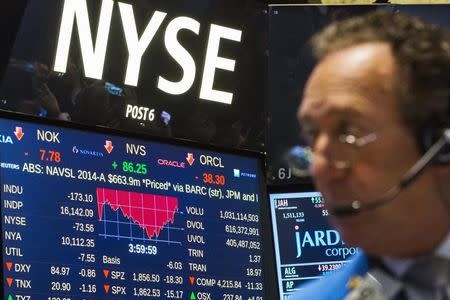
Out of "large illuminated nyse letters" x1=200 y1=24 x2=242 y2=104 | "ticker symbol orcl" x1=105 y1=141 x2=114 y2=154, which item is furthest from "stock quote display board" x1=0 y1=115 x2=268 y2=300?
"large illuminated nyse letters" x1=200 y1=24 x2=242 y2=104

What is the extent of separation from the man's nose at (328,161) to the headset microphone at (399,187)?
44 millimetres

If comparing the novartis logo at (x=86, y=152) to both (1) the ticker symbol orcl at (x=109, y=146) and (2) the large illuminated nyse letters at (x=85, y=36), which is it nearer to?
(1) the ticker symbol orcl at (x=109, y=146)

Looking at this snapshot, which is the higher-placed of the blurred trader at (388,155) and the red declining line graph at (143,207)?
the red declining line graph at (143,207)

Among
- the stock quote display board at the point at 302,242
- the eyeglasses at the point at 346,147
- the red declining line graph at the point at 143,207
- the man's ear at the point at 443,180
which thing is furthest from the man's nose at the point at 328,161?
the stock quote display board at the point at 302,242

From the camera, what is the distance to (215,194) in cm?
425

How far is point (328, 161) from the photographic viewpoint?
4.82 feet

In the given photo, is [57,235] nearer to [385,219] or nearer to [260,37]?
[260,37]

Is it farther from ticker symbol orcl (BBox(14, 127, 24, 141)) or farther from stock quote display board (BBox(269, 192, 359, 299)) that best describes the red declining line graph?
stock quote display board (BBox(269, 192, 359, 299))

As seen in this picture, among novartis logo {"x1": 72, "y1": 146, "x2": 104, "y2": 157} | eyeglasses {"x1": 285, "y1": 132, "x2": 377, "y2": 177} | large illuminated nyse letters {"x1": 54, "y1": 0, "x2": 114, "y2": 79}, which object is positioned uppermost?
large illuminated nyse letters {"x1": 54, "y1": 0, "x2": 114, "y2": 79}

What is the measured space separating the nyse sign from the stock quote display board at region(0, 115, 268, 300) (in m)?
0.24

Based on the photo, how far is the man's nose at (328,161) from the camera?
146cm

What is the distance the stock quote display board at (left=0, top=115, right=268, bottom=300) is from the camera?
12.2 ft

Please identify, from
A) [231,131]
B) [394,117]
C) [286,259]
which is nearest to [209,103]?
[231,131]

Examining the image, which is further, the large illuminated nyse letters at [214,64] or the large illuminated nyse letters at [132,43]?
the large illuminated nyse letters at [214,64]
